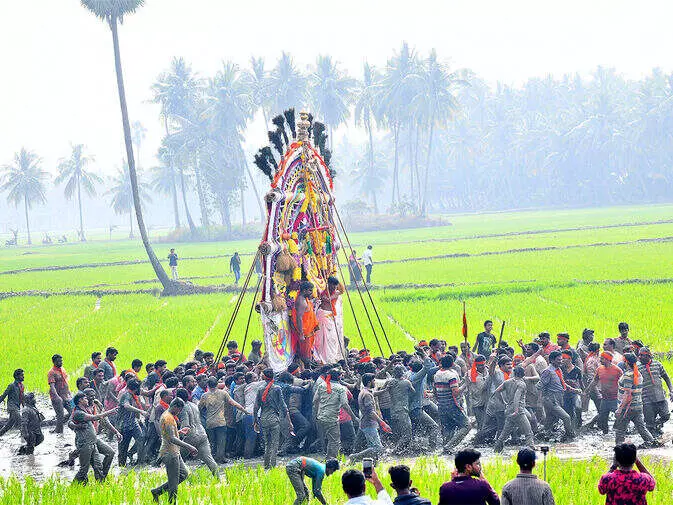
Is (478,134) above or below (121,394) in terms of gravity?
above

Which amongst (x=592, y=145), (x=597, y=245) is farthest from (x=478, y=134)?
(x=597, y=245)

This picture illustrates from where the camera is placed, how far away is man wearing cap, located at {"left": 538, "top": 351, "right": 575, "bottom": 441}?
531 inches

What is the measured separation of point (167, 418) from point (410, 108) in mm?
76807

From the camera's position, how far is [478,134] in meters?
117

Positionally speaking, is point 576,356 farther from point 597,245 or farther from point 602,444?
point 597,245

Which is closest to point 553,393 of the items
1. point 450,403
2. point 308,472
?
point 450,403

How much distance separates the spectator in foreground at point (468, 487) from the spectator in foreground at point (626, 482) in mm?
1107

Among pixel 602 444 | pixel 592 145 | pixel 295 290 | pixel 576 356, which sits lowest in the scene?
pixel 602 444

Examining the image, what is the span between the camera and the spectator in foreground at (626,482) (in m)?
7.66

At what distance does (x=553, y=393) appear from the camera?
44.5 ft

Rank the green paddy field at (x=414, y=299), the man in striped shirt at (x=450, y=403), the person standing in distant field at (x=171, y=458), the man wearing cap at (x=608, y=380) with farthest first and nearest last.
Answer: the green paddy field at (x=414, y=299) → the man wearing cap at (x=608, y=380) → the man in striped shirt at (x=450, y=403) → the person standing in distant field at (x=171, y=458)

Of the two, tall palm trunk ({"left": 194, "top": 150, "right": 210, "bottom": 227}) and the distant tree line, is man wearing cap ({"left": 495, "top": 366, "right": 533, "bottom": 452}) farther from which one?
tall palm trunk ({"left": 194, "top": 150, "right": 210, "bottom": 227})

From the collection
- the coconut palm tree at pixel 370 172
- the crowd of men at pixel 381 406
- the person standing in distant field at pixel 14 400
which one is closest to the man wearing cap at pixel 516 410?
the crowd of men at pixel 381 406

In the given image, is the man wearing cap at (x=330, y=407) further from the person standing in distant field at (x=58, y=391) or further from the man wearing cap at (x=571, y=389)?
the person standing in distant field at (x=58, y=391)
